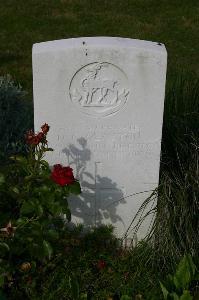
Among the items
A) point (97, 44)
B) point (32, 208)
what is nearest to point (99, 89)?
point (97, 44)

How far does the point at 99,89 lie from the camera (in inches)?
139

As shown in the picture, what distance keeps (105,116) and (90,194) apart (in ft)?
1.91

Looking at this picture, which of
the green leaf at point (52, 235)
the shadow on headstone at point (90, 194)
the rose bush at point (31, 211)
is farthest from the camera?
the shadow on headstone at point (90, 194)

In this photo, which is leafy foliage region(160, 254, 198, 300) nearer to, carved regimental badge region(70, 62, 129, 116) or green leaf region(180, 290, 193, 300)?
green leaf region(180, 290, 193, 300)

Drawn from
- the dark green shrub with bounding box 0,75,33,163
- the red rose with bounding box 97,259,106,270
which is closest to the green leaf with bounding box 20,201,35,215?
the red rose with bounding box 97,259,106,270

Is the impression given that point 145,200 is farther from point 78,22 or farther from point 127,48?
point 78,22

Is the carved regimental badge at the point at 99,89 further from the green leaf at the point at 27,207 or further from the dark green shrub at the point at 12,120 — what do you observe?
the dark green shrub at the point at 12,120

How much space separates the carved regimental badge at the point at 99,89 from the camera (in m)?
3.47

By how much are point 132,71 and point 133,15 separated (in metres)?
6.30

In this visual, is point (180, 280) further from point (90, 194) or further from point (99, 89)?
point (99, 89)

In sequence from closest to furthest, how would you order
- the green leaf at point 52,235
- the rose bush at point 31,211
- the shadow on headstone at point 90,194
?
the rose bush at point 31,211
the green leaf at point 52,235
the shadow on headstone at point 90,194

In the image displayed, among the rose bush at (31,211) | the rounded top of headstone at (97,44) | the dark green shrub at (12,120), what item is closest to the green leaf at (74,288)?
the rose bush at (31,211)

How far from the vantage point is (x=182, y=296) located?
311 centimetres

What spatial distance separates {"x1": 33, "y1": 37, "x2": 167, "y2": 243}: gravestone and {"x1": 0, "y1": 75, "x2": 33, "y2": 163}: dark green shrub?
0.90 metres
